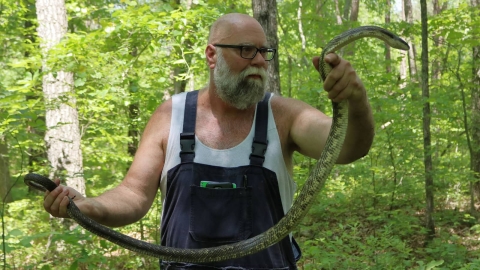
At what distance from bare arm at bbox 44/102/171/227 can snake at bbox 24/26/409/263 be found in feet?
0.27

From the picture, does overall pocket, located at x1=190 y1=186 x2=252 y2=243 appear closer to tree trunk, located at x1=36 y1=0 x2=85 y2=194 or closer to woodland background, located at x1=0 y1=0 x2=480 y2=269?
woodland background, located at x1=0 y1=0 x2=480 y2=269

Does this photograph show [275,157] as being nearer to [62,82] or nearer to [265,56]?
[265,56]

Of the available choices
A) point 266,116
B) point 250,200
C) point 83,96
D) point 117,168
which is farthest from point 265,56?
point 117,168

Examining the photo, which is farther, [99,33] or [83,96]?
[83,96]

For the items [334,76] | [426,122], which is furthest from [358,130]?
[426,122]

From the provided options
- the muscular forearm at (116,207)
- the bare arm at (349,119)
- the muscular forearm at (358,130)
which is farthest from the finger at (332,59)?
the muscular forearm at (116,207)

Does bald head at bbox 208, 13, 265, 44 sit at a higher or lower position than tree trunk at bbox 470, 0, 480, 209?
higher

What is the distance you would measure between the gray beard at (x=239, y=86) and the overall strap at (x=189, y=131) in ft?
0.45

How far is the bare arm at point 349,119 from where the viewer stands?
4.81 ft

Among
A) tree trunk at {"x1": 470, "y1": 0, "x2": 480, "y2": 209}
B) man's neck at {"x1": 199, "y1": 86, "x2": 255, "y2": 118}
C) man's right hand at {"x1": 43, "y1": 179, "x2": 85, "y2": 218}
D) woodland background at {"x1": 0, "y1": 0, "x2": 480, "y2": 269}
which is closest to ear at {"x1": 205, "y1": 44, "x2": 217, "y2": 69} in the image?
man's neck at {"x1": 199, "y1": 86, "x2": 255, "y2": 118}

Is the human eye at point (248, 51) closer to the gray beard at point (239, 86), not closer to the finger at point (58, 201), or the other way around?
the gray beard at point (239, 86)

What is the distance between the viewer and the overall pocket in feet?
6.45

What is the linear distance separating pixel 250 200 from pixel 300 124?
400 millimetres

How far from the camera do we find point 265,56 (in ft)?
7.07
